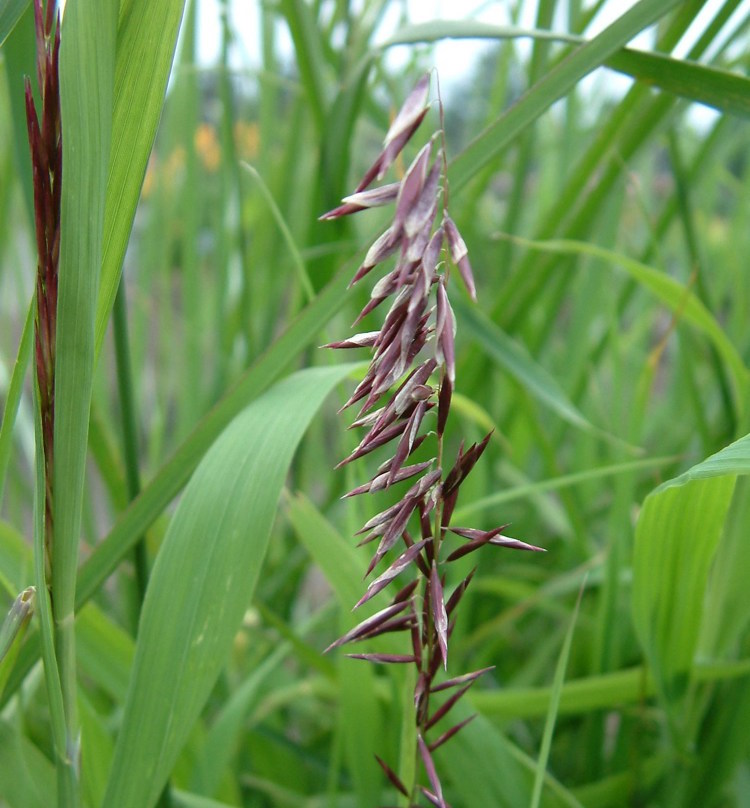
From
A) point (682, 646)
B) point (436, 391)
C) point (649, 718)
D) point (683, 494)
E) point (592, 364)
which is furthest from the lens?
point (592, 364)

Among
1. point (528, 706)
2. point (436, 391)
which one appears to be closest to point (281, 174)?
point (528, 706)

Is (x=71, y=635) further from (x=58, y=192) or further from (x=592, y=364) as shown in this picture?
(x=592, y=364)

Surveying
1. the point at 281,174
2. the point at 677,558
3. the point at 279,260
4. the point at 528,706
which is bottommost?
the point at 528,706

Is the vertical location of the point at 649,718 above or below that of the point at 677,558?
below

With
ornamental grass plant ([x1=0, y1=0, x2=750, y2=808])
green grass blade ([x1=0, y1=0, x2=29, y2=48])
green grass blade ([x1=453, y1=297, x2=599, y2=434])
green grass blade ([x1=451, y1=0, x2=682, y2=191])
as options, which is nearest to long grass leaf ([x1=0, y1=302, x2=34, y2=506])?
ornamental grass plant ([x1=0, y1=0, x2=750, y2=808])

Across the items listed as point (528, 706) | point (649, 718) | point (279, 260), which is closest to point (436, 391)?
point (528, 706)

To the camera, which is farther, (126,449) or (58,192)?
(126,449)

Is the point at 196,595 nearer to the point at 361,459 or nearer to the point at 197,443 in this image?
the point at 197,443

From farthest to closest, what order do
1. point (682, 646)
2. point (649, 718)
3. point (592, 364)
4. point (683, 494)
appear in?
1. point (592, 364)
2. point (649, 718)
3. point (682, 646)
4. point (683, 494)
